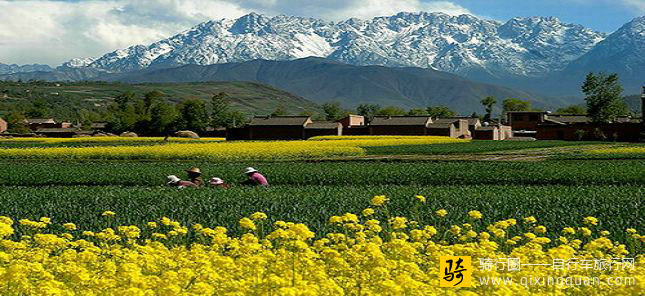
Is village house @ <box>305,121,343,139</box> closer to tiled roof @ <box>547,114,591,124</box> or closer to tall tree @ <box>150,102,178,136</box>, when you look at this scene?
tall tree @ <box>150,102,178,136</box>

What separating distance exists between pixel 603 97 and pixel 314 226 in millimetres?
102191

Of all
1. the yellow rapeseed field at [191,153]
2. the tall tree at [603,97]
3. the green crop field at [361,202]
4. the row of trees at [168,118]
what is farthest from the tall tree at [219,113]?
the green crop field at [361,202]

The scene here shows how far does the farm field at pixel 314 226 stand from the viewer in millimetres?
6715

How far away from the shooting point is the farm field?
6715 millimetres

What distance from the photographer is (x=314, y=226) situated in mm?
13117

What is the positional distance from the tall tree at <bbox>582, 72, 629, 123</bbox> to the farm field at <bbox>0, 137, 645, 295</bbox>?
260 feet

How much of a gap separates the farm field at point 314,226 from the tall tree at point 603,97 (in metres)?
79.4

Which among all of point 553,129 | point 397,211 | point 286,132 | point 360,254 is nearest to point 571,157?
point 397,211

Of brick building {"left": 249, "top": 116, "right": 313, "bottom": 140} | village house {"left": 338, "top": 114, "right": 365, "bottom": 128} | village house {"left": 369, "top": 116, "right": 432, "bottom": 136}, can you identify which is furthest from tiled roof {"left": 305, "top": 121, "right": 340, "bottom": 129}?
village house {"left": 338, "top": 114, "right": 365, "bottom": 128}

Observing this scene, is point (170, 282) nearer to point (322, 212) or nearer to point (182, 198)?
point (322, 212)

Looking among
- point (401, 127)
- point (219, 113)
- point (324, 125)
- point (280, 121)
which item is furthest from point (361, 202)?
point (219, 113)

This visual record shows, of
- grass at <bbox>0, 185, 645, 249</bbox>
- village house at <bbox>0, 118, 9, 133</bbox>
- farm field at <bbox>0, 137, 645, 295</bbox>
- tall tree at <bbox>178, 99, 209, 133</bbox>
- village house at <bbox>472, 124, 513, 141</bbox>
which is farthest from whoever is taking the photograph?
village house at <bbox>0, 118, 9, 133</bbox>

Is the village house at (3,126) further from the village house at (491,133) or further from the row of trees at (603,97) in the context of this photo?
the row of trees at (603,97)

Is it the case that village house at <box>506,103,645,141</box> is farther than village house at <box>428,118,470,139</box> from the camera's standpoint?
No
